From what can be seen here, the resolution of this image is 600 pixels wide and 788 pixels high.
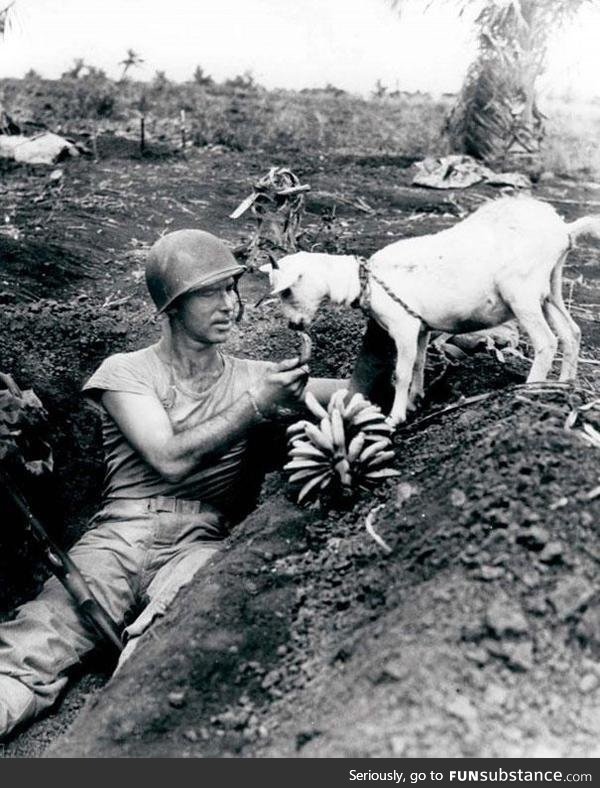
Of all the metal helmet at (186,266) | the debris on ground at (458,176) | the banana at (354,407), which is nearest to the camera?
the banana at (354,407)

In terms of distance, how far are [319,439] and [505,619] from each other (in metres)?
1.18

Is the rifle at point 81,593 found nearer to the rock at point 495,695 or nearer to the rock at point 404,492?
the rock at point 404,492

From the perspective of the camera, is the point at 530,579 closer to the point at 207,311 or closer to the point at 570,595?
the point at 570,595

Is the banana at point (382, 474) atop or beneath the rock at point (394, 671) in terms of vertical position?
atop

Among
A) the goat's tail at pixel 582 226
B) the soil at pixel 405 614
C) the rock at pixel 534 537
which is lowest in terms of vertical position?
the soil at pixel 405 614

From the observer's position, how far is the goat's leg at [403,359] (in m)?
3.12

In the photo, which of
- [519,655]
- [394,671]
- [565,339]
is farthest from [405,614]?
[565,339]

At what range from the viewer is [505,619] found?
1.95 metres

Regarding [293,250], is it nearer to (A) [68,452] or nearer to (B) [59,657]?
(A) [68,452]

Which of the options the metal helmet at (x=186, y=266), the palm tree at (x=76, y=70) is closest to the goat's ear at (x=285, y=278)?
the metal helmet at (x=186, y=266)

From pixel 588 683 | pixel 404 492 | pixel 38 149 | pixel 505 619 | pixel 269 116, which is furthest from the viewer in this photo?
pixel 269 116

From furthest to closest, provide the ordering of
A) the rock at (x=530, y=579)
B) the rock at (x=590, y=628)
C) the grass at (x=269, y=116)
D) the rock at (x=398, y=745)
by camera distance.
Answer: the grass at (x=269, y=116) → the rock at (x=530, y=579) → the rock at (x=590, y=628) → the rock at (x=398, y=745)

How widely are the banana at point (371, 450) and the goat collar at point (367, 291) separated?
1.96ft
